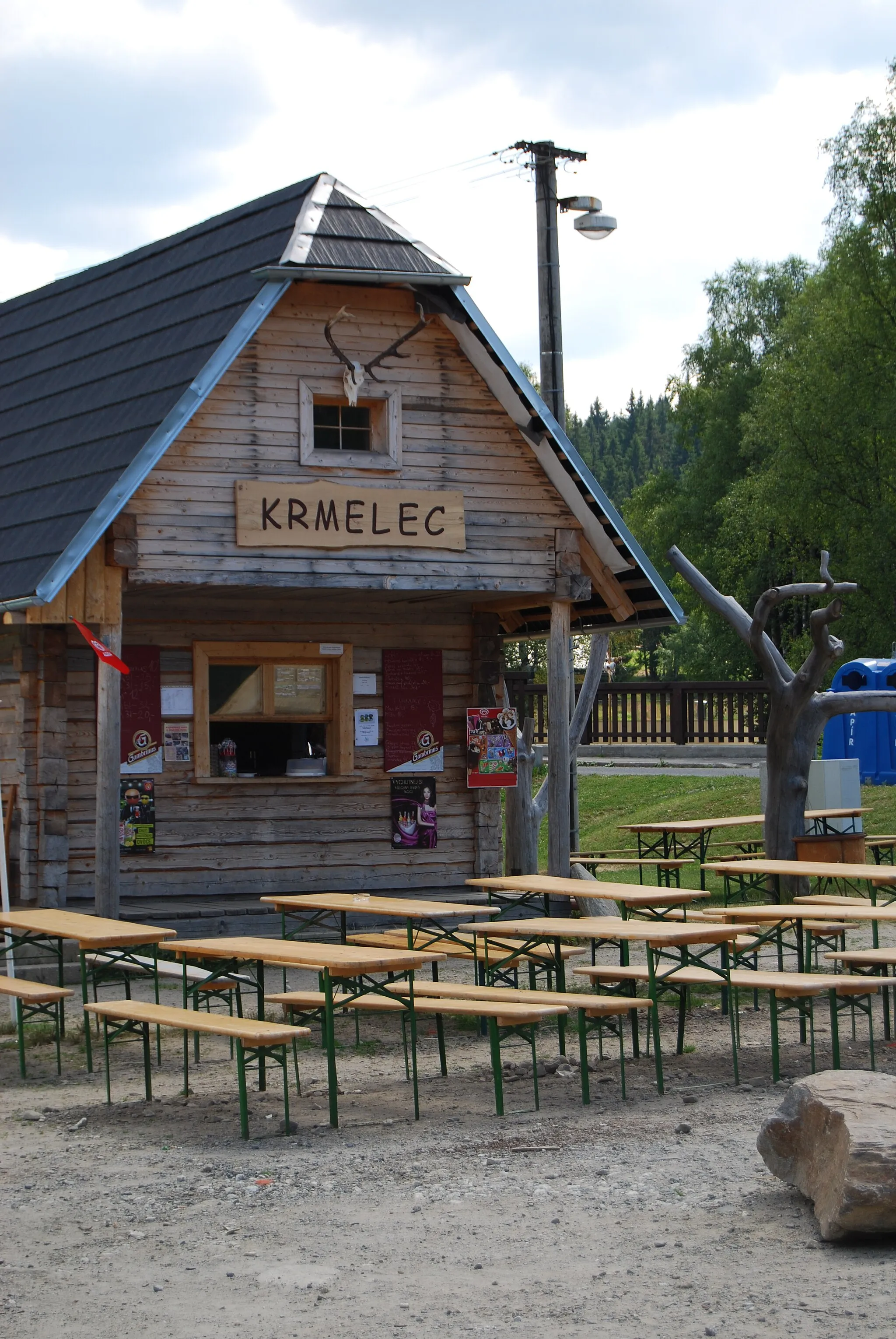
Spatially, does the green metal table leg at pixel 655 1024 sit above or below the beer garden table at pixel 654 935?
below

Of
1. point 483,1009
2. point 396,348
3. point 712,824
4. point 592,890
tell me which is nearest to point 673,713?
point 712,824

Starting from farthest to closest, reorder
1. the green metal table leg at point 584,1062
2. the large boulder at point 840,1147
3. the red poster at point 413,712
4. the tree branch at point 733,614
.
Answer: the tree branch at point 733,614 → the red poster at point 413,712 → the green metal table leg at point 584,1062 → the large boulder at point 840,1147

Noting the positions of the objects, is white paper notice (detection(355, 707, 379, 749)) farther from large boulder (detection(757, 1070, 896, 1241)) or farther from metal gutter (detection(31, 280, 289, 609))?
large boulder (detection(757, 1070, 896, 1241))

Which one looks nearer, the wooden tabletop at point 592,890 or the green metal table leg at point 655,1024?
the green metal table leg at point 655,1024

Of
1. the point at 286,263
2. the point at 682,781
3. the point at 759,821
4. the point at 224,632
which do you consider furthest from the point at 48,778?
the point at 682,781

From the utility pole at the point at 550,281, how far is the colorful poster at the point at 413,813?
176cm

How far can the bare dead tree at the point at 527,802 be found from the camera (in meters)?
17.2

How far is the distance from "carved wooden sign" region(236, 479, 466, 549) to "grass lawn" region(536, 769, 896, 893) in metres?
7.57

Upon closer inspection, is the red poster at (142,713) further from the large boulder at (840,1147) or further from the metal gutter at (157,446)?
the large boulder at (840,1147)

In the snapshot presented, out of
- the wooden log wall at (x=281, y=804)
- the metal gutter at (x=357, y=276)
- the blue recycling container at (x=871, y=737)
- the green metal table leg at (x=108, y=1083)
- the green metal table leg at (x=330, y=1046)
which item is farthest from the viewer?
the blue recycling container at (x=871, y=737)

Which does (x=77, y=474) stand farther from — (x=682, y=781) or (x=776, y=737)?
(x=682, y=781)

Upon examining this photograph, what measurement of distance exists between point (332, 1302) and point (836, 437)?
31344 millimetres

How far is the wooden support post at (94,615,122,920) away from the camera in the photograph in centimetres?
1220

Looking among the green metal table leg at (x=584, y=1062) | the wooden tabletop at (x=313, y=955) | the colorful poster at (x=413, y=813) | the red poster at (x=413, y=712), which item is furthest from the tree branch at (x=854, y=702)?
the green metal table leg at (x=584, y=1062)
